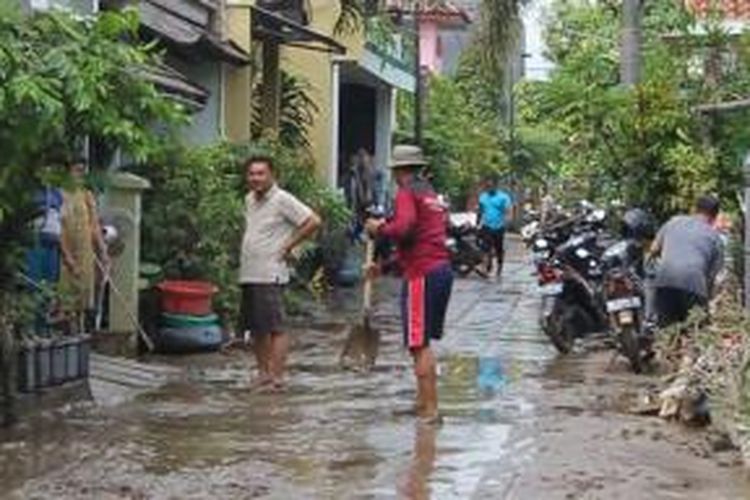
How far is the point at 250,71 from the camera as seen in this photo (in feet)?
64.4

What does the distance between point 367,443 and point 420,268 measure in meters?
1.27

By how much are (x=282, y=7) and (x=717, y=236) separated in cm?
1060

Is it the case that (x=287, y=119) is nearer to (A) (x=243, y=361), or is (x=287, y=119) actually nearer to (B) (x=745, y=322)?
(A) (x=243, y=361)

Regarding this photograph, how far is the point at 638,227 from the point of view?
14.7m

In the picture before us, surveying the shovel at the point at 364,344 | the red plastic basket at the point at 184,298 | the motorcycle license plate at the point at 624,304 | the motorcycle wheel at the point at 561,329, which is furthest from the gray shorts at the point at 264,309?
the motorcycle wheel at the point at 561,329

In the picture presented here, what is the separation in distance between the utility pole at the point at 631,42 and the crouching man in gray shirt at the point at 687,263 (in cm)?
602

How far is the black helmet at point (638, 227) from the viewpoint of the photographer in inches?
579

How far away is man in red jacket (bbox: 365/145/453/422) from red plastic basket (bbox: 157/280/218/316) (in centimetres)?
383

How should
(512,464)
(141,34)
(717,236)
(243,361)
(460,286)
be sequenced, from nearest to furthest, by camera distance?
1. (512,464)
2. (717,236)
3. (243,361)
4. (141,34)
5. (460,286)

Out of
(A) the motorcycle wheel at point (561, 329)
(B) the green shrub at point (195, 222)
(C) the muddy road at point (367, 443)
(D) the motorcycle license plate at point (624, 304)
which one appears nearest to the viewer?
(C) the muddy road at point (367, 443)

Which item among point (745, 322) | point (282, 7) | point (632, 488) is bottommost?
point (632, 488)

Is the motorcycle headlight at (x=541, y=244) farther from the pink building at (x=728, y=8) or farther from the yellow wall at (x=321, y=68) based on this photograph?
the yellow wall at (x=321, y=68)

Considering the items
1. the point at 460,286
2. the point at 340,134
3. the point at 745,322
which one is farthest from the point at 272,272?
the point at 340,134

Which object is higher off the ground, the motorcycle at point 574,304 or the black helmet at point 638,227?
the black helmet at point 638,227
